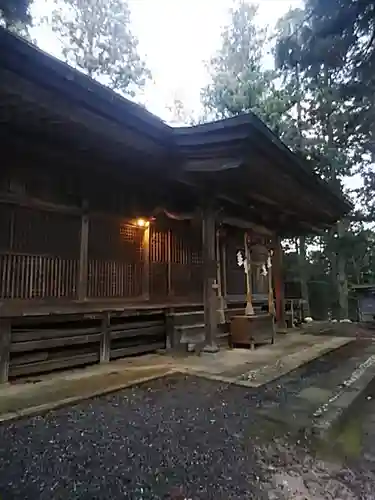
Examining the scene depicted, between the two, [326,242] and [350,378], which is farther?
[326,242]

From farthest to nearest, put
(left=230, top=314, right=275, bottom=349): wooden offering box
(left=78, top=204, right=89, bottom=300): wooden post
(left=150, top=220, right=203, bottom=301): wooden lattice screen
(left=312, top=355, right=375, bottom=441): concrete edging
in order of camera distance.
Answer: (left=230, top=314, right=275, bottom=349): wooden offering box
(left=150, top=220, right=203, bottom=301): wooden lattice screen
(left=78, top=204, right=89, bottom=300): wooden post
(left=312, top=355, right=375, bottom=441): concrete edging

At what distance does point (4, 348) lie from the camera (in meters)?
4.25

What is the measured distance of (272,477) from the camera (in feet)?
7.07

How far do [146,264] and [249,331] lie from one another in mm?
2316

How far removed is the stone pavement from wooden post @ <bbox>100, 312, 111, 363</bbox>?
16 centimetres

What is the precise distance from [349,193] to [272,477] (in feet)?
48.5

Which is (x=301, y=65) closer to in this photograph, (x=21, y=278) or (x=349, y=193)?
(x=21, y=278)

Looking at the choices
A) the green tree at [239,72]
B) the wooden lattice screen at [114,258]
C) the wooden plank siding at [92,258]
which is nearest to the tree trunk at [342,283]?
the green tree at [239,72]

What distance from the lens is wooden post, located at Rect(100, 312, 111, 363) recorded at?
5426mm

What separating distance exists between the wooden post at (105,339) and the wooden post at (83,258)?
51 cm

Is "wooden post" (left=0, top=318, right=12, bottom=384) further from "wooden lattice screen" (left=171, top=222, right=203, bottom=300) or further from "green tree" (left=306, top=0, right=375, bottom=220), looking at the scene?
"green tree" (left=306, top=0, right=375, bottom=220)

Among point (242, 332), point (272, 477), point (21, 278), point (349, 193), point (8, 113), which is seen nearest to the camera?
point (272, 477)

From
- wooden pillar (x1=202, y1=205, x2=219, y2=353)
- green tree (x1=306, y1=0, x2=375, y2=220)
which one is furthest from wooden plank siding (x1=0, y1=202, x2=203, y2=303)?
green tree (x1=306, y1=0, x2=375, y2=220)

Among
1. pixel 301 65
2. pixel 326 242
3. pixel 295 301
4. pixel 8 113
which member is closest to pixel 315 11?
pixel 301 65
